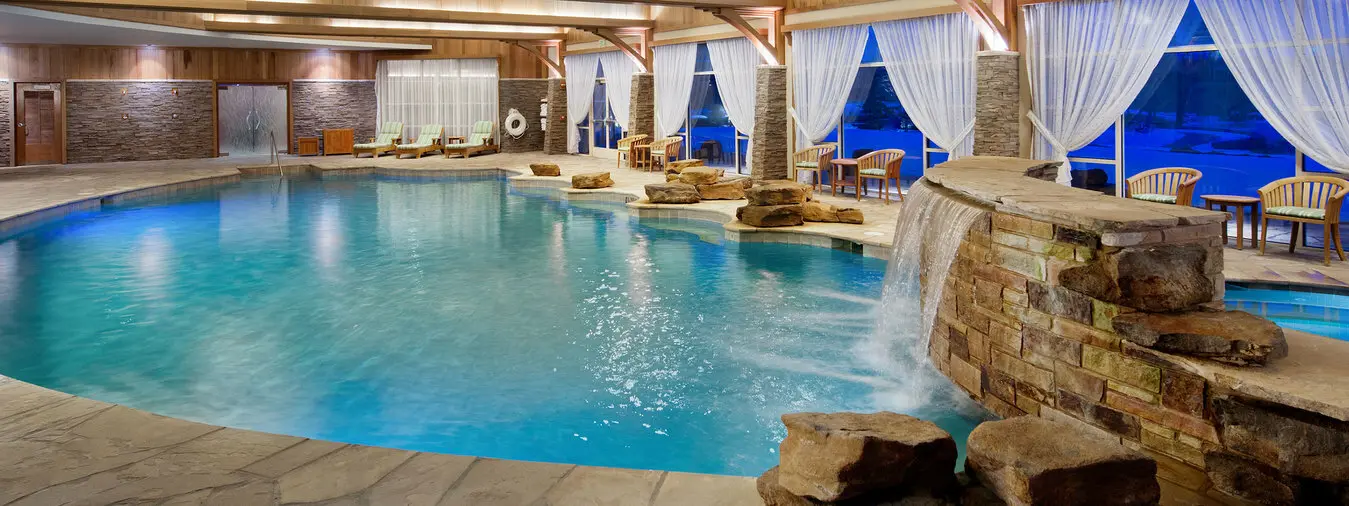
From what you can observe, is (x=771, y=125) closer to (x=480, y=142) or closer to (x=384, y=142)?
Answer: (x=480, y=142)

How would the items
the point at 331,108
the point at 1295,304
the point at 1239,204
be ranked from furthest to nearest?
the point at 331,108
the point at 1239,204
the point at 1295,304

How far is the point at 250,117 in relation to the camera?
79.6ft

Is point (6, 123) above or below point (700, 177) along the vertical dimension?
above

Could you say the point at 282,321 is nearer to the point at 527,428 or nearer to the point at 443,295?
the point at 443,295

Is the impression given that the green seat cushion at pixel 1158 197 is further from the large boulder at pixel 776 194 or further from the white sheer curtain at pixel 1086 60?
the large boulder at pixel 776 194

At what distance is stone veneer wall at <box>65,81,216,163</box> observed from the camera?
750 inches

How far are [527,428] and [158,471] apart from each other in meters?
1.66

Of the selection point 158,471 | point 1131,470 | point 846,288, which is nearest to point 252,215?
point 846,288

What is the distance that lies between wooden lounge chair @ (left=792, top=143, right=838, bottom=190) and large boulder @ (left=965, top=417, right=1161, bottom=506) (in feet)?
32.0

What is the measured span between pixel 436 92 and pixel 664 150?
8203mm

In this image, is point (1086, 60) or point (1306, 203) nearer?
point (1306, 203)

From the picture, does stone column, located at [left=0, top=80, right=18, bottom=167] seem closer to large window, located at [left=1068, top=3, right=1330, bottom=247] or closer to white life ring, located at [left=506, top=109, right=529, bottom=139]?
white life ring, located at [left=506, top=109, right=529, bottom=139]

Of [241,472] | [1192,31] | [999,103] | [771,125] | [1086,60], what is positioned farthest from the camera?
[1192,31]

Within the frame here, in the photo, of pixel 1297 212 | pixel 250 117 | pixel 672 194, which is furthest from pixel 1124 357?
pixel 250 117
